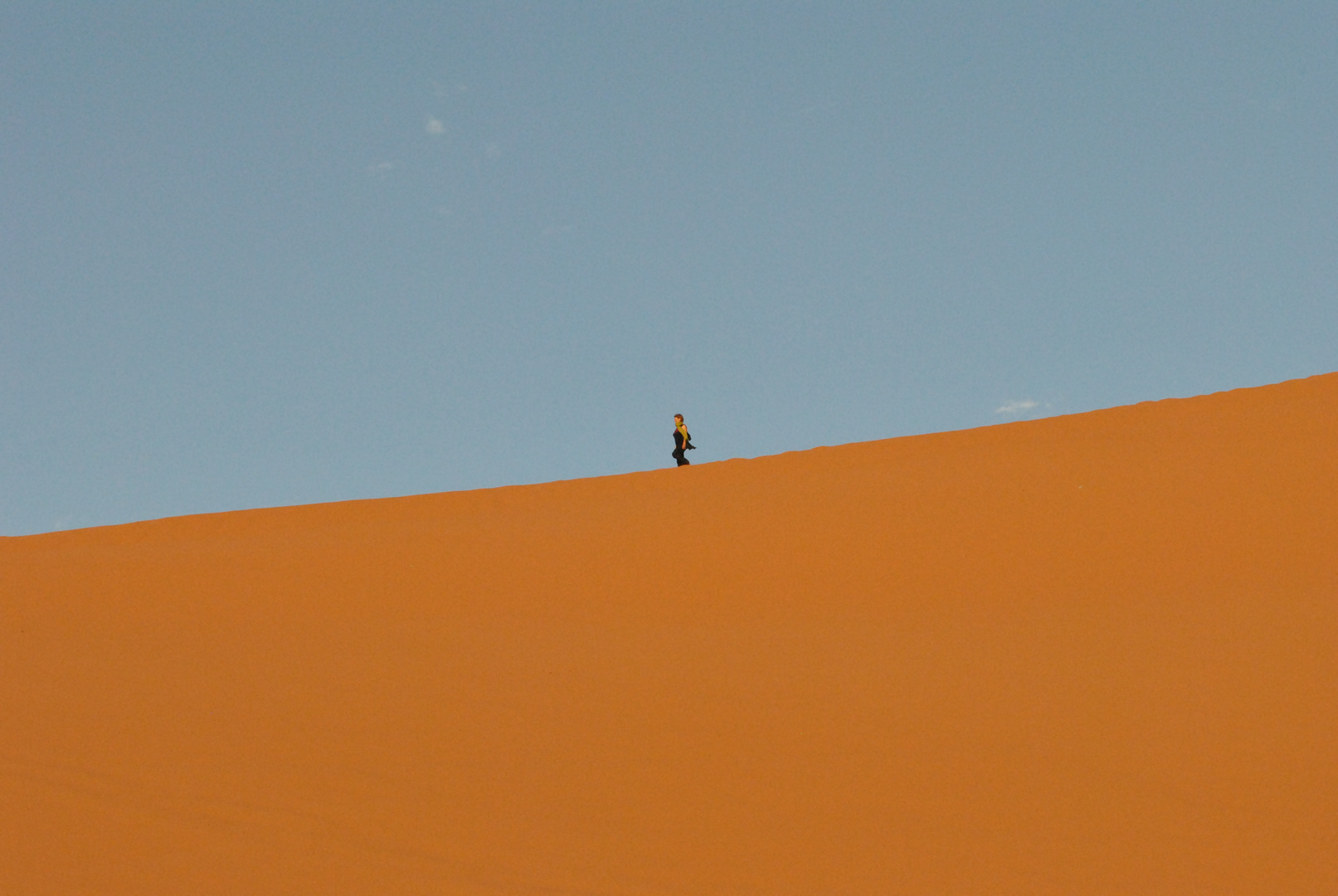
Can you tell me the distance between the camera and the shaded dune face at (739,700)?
4660mm

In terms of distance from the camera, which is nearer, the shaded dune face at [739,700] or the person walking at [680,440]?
the shaded dune face at [739,700]

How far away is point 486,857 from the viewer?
470 cm

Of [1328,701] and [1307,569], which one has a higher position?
[1307,569]

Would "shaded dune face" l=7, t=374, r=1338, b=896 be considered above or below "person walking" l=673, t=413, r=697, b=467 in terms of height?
below

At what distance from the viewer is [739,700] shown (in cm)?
619

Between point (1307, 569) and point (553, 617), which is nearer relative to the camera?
point (1307, 569)

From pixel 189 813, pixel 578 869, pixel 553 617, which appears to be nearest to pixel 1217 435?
pixel 553 617

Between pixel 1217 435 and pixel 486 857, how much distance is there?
897 cm

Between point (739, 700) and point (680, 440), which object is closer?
point (739, 700)

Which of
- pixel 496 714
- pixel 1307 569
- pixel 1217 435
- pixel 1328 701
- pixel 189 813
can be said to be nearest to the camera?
pixel 189 813

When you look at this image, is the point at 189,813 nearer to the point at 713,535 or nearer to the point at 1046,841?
the point at 1046,841

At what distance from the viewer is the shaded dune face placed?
466 centimetres

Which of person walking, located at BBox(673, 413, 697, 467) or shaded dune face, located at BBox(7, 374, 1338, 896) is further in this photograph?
person walking, located at BBox(673, 413, 697, 467)

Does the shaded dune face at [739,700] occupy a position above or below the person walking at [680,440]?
below
